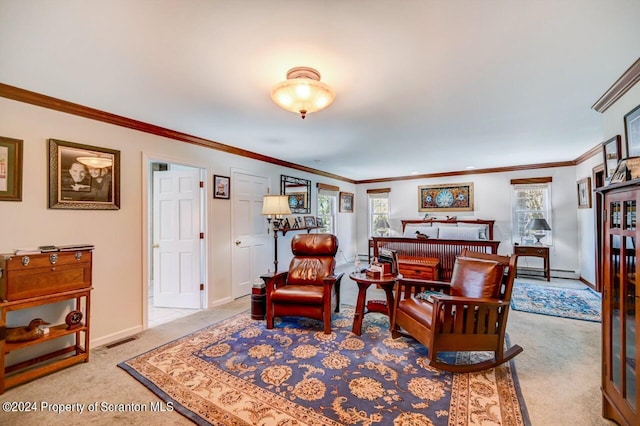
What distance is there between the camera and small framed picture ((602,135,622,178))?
8.10 feet

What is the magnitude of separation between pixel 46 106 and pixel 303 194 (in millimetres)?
4003

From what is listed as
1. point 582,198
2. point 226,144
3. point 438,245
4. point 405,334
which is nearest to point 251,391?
point 405,334

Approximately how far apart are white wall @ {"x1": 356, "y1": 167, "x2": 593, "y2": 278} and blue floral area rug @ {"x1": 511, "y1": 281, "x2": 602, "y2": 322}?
1.12 metres

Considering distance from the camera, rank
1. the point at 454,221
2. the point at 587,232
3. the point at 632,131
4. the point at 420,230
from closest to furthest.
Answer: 1. the point at 632,131
2. the point at 587,232
3. the point at 420,230
4. the point at 454,221

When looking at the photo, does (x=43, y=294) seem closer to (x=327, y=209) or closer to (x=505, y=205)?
(x=327, y=209)

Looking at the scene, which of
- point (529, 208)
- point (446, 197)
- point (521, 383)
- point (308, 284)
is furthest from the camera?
point (446, 197)

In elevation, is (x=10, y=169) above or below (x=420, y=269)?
above

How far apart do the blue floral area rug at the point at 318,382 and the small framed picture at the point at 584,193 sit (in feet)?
13.8

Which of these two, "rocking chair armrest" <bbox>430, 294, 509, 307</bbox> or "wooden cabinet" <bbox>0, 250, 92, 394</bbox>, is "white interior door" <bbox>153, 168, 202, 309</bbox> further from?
"rocking chair armrest" <bbox>430, 294, 509, 307</bbox>

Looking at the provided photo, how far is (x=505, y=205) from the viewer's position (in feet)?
20.4

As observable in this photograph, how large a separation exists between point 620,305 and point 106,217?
4144 millimetres

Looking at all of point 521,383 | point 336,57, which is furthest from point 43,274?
point 521,383

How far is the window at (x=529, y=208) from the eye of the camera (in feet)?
19.0

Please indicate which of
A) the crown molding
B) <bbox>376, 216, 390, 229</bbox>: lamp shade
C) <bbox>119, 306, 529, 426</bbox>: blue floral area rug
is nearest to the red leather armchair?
<bbox>119, 306, 529, 426</bbox>: blue floral area rug
